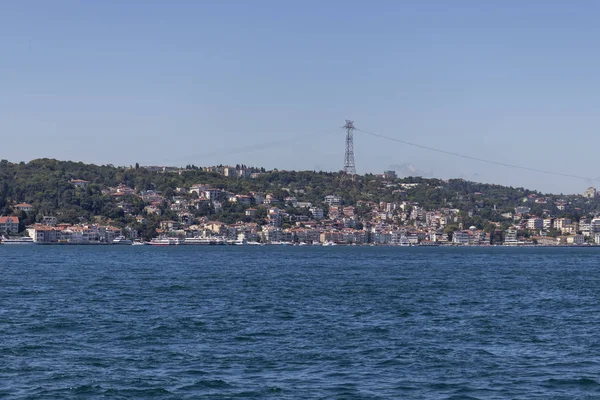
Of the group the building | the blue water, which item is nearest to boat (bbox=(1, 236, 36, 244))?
the building

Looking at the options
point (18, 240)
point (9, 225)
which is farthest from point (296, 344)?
point (9, 225)

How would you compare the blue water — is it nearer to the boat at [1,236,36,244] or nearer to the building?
the boat at [1,236,36,244]

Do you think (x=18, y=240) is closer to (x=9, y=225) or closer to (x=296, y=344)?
(x=9, y=225)

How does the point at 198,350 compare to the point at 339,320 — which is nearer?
the point at 198,350

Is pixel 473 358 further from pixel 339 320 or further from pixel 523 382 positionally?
pixel 339 320

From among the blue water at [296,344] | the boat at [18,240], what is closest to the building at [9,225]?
the boat at [18,240]

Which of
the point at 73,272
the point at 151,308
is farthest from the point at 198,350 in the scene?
the point at 73,272
